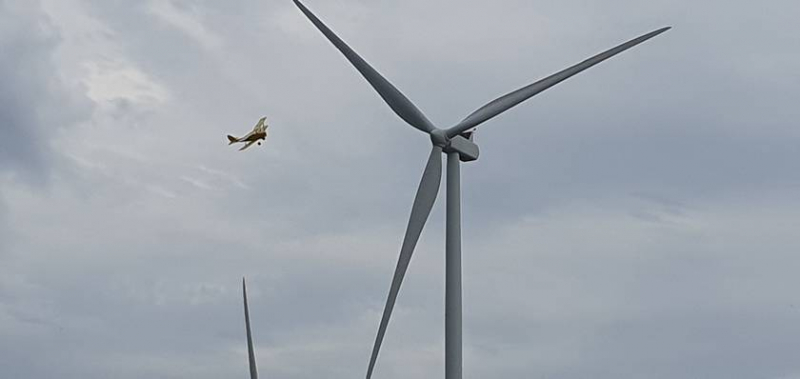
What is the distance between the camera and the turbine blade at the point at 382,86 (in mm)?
50938

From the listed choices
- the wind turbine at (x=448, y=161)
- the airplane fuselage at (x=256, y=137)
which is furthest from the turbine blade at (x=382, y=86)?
the airplane fuselage at (x=256, y=137)

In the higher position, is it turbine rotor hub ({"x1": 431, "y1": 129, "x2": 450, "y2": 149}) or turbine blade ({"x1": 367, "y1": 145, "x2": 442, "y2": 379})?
turbine rotor hub ({"x1": 431, "y1": 129, "x2": 450, "y2": 149})

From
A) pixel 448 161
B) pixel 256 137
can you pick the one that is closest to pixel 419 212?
pixel 448 161

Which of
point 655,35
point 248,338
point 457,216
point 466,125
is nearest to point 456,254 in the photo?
point 457,216

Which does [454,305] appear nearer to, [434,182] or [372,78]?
[434,182]

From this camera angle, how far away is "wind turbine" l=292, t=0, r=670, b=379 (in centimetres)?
4791

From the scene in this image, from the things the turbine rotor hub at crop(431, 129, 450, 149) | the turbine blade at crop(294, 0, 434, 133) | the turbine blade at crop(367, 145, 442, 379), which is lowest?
the turbine blade at crop(367, 145, 442, 379)

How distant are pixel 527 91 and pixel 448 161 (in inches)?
158

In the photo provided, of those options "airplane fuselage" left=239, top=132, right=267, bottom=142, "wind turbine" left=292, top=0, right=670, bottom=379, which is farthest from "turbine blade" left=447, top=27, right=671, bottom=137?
"airplane fuselage" left=239, top=132, right=267, bottom=142

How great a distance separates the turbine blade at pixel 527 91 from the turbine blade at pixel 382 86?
4.83 ft

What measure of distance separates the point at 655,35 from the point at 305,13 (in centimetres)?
1307

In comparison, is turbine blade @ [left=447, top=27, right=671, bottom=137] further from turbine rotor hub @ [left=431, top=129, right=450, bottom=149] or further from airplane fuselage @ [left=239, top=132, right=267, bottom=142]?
airplane fuselage @ [left=239, top=132, right=267, bottom=142]

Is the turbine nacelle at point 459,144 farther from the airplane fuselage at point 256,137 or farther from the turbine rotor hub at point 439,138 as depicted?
the airplane fuselage at point 256,137

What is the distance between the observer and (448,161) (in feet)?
166
